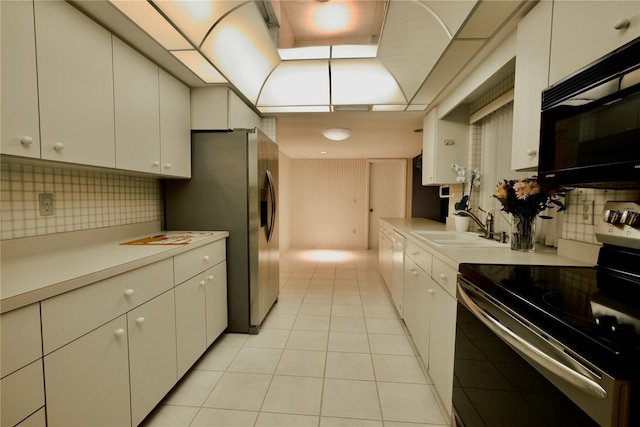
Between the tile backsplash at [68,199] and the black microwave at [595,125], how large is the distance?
242 centimetres

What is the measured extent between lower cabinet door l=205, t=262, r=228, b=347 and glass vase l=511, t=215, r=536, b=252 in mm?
2099

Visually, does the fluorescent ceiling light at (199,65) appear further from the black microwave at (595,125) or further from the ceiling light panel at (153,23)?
the black microwave at (595,125)

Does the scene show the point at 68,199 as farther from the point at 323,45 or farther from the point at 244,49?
the point at 323,45

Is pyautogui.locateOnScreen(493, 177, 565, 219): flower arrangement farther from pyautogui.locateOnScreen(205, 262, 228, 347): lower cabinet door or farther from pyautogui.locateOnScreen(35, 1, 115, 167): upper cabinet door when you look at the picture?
pyautogui.locateOnScreen(35, 1, 115, 167): upper cabinet door

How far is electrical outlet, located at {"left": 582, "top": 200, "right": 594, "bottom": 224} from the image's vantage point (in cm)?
133

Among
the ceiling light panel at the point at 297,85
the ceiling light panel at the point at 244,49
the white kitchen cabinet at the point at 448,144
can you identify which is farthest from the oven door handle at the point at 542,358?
the ceiling light panel at the point at 297,85

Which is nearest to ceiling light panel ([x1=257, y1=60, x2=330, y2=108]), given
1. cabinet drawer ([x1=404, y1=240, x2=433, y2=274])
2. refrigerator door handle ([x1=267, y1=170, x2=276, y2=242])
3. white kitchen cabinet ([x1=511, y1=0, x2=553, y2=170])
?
refrigerator door handle ([x1=267, y1=170, x2=276, y2=242])

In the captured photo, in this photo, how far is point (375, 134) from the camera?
408 cm

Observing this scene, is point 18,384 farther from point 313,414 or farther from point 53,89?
point 313,414

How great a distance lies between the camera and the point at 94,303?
1.08 m

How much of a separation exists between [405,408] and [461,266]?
959mm

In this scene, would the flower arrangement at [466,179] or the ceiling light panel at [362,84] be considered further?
the flower arrangement at [466,179]

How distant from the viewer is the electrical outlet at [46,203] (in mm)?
1439

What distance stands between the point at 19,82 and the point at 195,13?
93 cm
